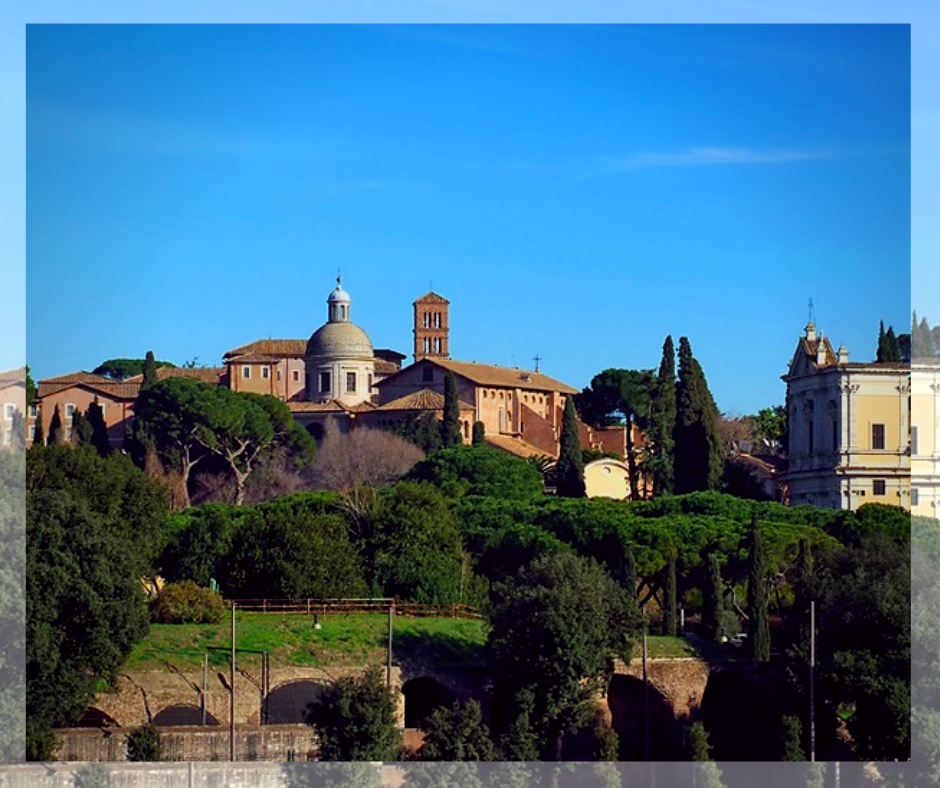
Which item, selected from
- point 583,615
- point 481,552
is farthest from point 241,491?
point 583,615

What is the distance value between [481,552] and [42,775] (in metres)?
11.1

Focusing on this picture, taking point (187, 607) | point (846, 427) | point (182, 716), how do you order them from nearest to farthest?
point (182, 716) < point (187, 607) < point (846, 427)

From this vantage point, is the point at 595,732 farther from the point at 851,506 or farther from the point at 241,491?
the point at 241,491

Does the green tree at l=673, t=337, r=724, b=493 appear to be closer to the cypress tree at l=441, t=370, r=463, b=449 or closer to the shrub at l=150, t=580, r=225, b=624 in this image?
the cypress tree at l=441, t=370, r=463, b=449

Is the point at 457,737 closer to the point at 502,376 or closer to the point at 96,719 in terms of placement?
the point at 96,719

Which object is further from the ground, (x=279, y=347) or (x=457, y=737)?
(x=279, y=347)

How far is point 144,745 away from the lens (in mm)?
23047

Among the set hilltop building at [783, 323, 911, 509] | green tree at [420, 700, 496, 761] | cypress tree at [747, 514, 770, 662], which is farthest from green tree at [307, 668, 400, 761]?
hilltop building at [783, 323, 911, 509]

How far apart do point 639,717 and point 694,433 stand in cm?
1296

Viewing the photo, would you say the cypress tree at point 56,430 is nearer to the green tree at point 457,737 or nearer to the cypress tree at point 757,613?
the cypress tree at point 757,613

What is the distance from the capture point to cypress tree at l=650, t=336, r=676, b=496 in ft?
136

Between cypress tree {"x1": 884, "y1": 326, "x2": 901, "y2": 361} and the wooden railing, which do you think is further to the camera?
cypress tree {"x1": 884, "y1": 326, "x2": 901, "y2": 361}

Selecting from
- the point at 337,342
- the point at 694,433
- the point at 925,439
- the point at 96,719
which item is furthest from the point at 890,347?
the point at 337,342

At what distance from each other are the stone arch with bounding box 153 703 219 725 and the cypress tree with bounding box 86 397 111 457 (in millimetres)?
17445
